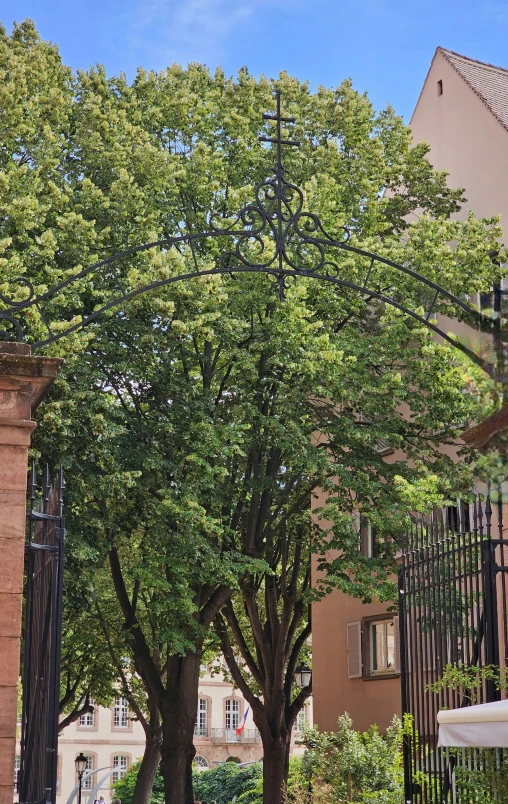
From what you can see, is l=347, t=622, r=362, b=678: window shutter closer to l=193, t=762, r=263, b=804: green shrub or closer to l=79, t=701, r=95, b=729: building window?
l=193, t=762, r=263, b=804: green shrub

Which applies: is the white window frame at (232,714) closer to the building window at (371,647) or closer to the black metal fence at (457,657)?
the building window at (371,647)

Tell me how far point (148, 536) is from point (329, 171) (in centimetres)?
764

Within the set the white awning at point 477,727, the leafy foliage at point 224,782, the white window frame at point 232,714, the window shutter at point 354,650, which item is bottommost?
the leafy foliage at point 224,782

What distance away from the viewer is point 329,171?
21969 mm

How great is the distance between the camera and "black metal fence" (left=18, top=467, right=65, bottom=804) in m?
7.64

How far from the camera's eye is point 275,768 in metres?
23.4

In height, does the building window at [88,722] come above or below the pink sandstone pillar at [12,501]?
below

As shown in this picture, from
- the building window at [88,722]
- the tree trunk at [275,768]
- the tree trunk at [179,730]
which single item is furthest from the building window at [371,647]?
the building window at [88,722]

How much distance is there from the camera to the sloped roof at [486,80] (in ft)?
83.1

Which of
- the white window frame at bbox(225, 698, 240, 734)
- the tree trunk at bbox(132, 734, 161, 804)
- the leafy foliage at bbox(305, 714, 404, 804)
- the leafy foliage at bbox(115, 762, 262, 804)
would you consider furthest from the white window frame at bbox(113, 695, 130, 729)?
the leafy foliage at bbox(305, 714, 404, 804)

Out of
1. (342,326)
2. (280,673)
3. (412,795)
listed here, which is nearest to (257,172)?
(342,326)

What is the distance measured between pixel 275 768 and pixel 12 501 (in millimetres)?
17242

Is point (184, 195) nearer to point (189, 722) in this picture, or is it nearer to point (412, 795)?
point (189, 722)

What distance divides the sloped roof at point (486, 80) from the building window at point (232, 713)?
161 ft
